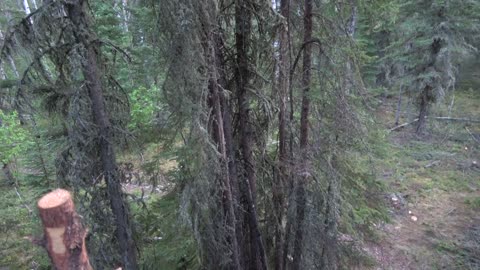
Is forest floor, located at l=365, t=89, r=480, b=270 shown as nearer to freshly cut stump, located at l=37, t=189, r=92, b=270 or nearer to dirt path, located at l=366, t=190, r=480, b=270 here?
dirt path, located at l=366, t=190, r=480, b=270

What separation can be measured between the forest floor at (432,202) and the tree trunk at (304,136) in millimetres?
2898

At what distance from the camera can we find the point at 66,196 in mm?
2037

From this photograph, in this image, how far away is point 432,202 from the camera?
44.6 feet

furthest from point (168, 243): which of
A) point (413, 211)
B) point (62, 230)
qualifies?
point (413, 211)

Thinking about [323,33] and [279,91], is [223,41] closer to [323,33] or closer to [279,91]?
[279,91]

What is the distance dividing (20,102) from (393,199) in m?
13.1

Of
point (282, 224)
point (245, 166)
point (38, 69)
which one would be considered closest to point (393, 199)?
point (282, 224)

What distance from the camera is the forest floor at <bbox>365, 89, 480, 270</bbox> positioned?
34.3ft

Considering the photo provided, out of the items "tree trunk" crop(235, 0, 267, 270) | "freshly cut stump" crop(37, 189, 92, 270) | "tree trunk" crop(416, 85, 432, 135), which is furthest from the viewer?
"tree trunk" crop(416, 85, 432, 135)

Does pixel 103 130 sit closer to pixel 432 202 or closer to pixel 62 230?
pixel 62 230


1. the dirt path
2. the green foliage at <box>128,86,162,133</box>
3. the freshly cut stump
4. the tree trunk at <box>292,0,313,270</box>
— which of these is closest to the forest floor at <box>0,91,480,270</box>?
the dirt path

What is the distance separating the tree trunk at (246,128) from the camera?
17.6 feet

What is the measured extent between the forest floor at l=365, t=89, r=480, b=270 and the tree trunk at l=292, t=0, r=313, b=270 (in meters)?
2.90

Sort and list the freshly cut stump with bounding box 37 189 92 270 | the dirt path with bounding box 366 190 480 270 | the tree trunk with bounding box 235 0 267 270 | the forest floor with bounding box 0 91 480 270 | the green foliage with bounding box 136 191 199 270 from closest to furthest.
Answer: the freshly cut stump with bounding box 37 189 92 270 < the tree trunk with bounding box 235 0 267 270 < the green foliage with bounding box 136 191 199 270 < the forest floor with bounding box 0 91 480 270 < the dirt path with bounding box 366 190 480 270
